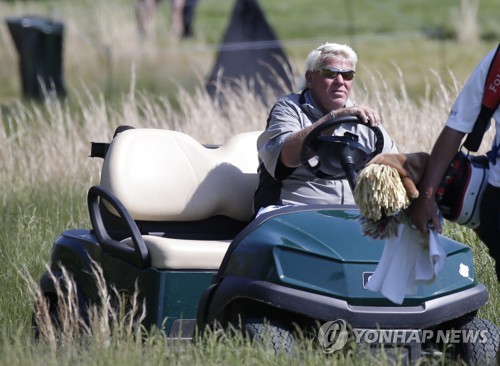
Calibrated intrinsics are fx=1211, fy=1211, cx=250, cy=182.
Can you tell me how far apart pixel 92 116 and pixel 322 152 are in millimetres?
4720

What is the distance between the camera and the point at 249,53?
1137cm

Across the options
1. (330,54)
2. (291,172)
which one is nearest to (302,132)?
(291,172)

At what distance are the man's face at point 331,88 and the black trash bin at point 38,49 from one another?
8.25 meters

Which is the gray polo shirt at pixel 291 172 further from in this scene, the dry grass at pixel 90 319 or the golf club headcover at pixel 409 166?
the golf club headcover at pixel 409 166

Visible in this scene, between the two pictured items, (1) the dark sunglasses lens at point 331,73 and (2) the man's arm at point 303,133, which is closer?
(2) the man's arm at point 303,133

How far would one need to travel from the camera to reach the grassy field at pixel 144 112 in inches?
164

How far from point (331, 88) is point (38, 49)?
342 inches

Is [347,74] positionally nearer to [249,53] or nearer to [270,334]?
[270,334]

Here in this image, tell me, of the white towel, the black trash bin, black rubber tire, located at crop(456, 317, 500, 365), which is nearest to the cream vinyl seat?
black rubber tire, located at crop(456, 317, 500, 365)

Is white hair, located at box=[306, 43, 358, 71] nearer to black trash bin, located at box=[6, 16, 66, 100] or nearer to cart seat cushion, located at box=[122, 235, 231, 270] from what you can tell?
cart seat cushion, located at box=[122, 235, 231, 270]

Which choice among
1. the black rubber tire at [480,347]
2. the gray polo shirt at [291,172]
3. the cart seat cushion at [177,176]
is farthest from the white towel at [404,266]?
the cart seat cushion at [177,176]

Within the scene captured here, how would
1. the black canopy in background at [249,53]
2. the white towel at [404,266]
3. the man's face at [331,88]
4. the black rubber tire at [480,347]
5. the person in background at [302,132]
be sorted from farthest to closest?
the black canopy in background at [249,53] < the man's face at [331,88] < the person in background at [302,132] < the black rubber tire at [480,347] < the white towel at [404,266]

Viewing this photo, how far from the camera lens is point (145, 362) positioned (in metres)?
3.94

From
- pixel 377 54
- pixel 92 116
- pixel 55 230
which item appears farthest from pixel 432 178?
pixel 377 54
